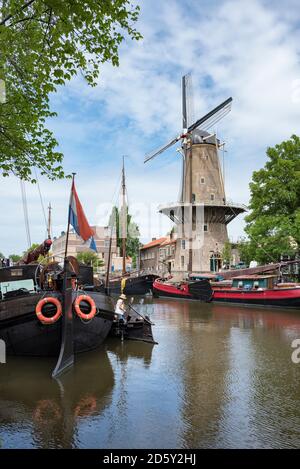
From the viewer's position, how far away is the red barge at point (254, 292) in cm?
2692

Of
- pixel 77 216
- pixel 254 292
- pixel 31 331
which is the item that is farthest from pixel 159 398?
pixel 254 292

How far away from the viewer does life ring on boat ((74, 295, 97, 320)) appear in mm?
11750

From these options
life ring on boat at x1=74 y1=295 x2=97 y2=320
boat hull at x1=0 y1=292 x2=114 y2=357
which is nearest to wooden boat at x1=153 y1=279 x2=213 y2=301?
boat hull at x1=0 y1=292 x2=114 y2=357

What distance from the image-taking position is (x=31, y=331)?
11.9 meters

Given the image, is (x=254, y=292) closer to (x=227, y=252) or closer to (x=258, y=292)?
(x=258, y=292)

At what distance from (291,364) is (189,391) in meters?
4.23

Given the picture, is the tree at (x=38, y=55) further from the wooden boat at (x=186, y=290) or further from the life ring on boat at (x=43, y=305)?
the wooden boat at (x=186, y=290)

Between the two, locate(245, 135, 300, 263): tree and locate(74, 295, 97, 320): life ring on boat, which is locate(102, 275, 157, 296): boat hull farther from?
locate(74, 295, 97, 320): life ring on boat

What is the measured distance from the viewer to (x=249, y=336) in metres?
16.7

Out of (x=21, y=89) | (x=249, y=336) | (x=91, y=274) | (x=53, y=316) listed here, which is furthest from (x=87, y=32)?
(x=249, y=336)

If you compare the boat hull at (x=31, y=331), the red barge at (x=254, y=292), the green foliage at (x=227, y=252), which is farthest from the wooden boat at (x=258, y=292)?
the boat hull at (x=31, y=331)
